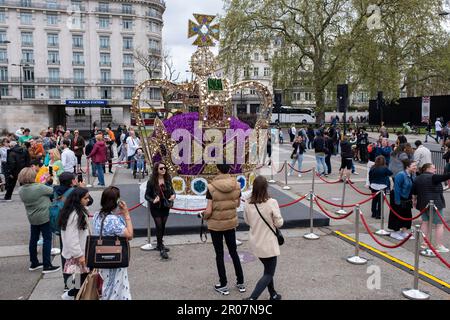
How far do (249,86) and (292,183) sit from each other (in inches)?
204

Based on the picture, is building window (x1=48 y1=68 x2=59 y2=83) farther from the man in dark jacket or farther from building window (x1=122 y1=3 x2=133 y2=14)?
the man in dark jacket

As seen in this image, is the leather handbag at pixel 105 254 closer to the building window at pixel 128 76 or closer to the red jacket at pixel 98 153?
the red jacket at pixel 98 153

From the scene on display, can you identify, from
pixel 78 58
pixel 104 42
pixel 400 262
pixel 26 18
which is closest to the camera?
pixel 400 262

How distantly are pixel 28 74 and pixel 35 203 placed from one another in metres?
68.5

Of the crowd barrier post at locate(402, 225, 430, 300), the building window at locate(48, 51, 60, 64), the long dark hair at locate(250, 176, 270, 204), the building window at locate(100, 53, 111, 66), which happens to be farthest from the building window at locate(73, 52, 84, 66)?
the crowd barrier post at locate(402, 225, 430, 300)

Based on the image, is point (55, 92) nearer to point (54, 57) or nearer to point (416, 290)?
point (54, 57)

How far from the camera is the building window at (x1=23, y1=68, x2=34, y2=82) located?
2586 inches

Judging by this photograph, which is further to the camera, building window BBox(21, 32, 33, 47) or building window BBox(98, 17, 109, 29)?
building window BBox(98, 17, 109, 29)

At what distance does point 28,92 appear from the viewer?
6662 centimetres

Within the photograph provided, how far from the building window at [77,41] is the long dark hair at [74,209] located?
69.0m

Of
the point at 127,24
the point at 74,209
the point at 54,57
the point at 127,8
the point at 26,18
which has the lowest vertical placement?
the point at 74,209

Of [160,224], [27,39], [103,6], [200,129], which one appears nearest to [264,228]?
[160,224]

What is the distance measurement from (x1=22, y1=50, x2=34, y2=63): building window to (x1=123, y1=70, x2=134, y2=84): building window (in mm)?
14824

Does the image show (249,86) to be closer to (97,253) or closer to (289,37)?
(97,253)
